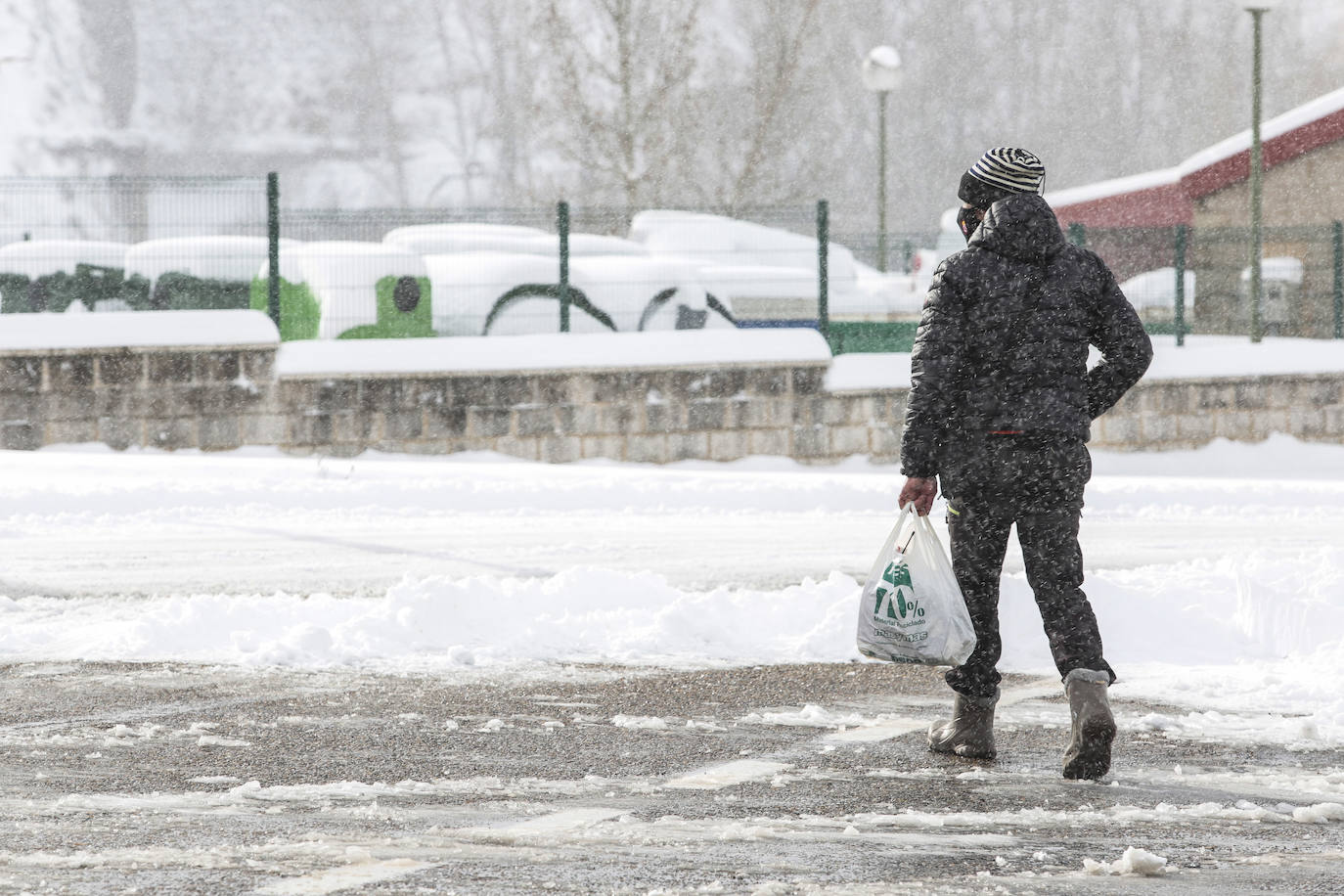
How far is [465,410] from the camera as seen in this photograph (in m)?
16.1

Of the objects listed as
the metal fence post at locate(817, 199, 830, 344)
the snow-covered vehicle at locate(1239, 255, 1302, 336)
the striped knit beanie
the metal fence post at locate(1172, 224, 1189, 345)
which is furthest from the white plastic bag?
the snow-covered vehicle at locate(1239, 255, 1302, 336)

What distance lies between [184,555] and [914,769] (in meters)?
6.23

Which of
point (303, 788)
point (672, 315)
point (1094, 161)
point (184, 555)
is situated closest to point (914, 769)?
point (303, 788)

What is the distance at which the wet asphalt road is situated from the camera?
4.04 metres

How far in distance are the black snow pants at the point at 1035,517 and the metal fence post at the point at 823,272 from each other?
12304 millimetres

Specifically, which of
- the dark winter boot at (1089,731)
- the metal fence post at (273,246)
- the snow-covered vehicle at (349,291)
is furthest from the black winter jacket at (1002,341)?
the snow-covered vehicle at (349,291)

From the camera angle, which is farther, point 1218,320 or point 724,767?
point 1218,320

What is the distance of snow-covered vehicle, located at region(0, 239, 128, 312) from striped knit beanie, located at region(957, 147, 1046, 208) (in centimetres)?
1254

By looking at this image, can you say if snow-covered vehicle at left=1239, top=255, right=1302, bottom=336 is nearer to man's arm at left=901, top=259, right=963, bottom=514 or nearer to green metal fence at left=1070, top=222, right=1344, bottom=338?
green metal fence at left=1070, top=222, right=1344, bottom=338

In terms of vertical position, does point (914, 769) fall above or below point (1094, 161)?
below

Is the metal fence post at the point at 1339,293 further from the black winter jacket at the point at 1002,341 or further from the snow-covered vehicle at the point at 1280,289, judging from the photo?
the black winter jacket at the point at 1002,341

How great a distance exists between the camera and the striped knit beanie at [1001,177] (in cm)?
532

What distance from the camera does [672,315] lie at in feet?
58.6

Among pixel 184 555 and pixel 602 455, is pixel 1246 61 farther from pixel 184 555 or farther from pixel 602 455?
pixel 184 555
